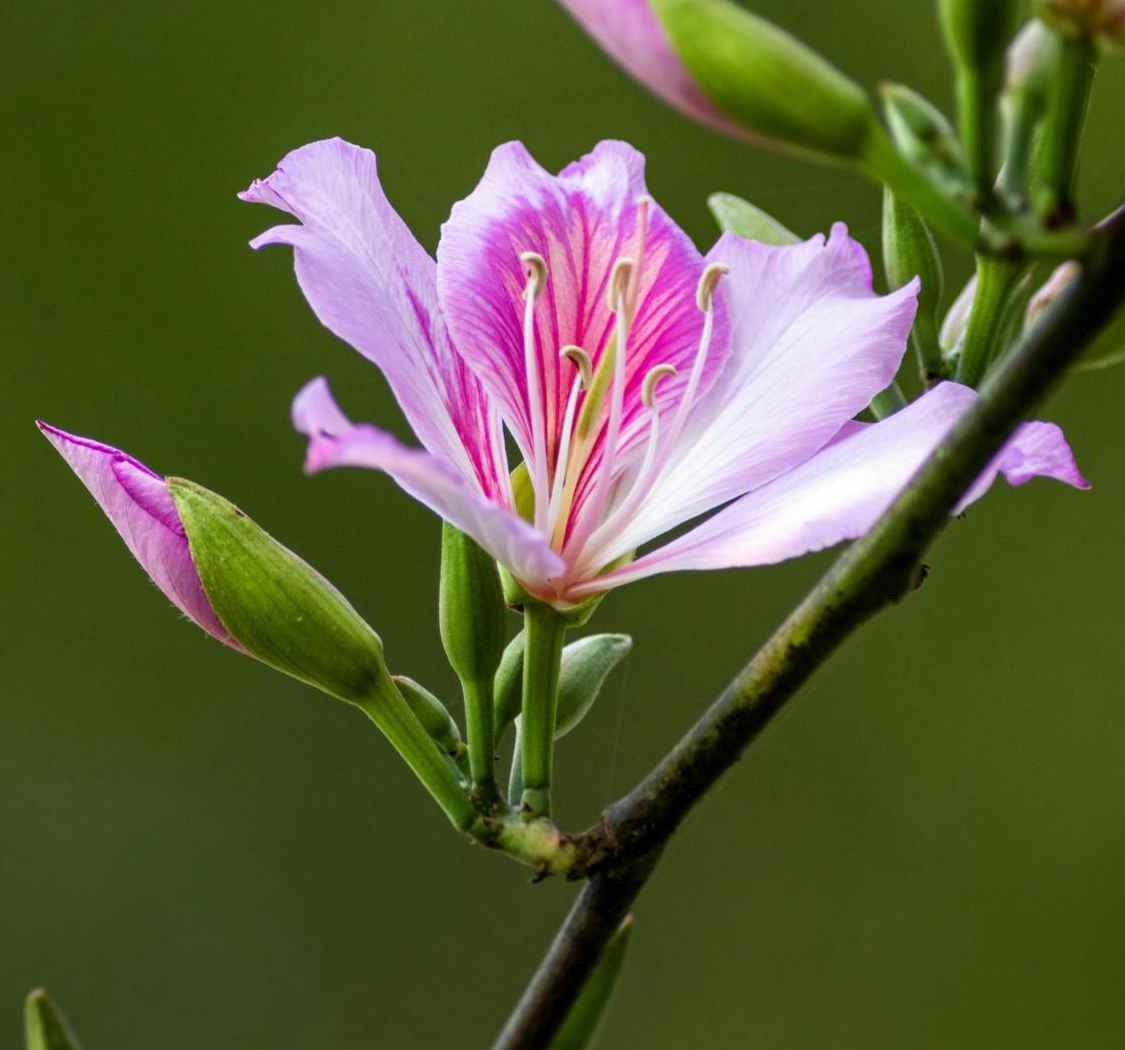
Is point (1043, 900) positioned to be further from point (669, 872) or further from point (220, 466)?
point (220, 466)

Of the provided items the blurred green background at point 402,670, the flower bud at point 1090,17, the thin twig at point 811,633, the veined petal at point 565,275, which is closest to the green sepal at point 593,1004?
the thin twig at point 811,633

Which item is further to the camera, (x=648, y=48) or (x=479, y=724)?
(x=479, y=724)

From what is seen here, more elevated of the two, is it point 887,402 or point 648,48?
point 648,48

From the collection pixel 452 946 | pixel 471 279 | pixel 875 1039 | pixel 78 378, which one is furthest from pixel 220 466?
pixel 471 279

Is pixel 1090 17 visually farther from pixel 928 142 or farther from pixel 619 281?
pixel 619 281

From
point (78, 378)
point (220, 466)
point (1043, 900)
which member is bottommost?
point (1043, 900)

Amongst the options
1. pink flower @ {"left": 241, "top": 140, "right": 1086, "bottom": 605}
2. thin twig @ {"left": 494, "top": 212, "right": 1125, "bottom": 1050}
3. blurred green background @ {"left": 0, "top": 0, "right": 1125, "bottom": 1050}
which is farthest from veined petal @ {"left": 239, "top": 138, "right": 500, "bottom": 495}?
blurred green background @ {"left": 0, "top": 0, "right": 1125, "bottom": 1050}

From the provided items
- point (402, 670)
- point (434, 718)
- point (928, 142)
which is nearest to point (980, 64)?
point (928, 142)
